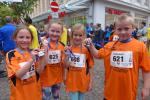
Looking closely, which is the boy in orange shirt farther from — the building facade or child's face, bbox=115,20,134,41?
the building facade

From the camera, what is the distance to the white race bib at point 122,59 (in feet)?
12.5

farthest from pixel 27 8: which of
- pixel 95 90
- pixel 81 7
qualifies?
pixel 95 90

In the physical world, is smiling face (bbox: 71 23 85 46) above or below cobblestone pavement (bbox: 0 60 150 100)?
above

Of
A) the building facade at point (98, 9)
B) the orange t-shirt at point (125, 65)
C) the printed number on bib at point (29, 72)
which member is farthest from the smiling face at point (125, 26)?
the building facade at point (98, 9)

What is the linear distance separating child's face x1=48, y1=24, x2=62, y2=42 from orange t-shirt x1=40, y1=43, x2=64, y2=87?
0.12 m

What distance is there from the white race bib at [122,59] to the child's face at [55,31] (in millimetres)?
1288

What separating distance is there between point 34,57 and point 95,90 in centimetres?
414

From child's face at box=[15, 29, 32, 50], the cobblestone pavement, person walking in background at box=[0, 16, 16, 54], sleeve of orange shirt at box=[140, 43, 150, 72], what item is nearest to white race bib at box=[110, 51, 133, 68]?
sleeve of orange shirt at box=[140, 43, 150, 72]

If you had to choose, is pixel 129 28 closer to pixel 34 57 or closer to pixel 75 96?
pixel 34 57

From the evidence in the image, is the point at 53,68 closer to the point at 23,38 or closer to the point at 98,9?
the point at 23,38

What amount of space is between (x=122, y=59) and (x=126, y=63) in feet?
0.21

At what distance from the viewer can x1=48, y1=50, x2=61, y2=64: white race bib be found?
16.2ft

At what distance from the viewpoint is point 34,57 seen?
12.0ft

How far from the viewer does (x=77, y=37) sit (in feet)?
15.4
